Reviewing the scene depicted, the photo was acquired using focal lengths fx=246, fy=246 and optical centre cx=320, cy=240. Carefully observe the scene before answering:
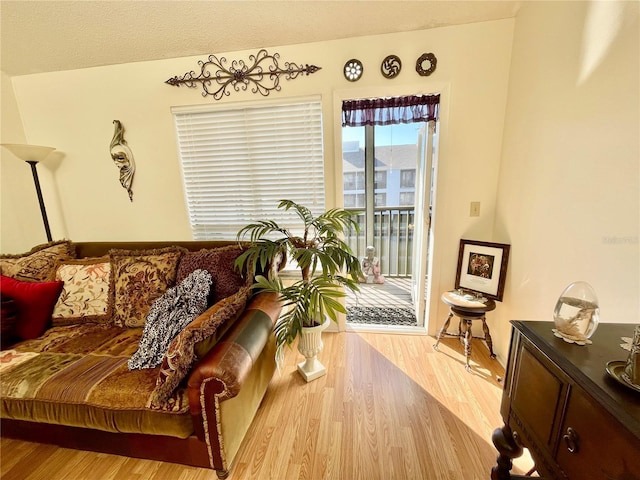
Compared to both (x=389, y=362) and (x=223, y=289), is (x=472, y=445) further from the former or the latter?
(x=223, y=289)

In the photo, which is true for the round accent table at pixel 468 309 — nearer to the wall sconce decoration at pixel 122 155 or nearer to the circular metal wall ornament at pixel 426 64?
the circular metal wall ornament at pixel 426 64

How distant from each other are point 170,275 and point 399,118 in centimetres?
208

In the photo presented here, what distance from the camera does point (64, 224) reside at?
8.17 ft

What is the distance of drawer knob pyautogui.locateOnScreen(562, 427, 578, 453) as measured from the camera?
0.59 meters

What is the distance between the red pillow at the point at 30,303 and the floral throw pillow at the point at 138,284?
0.37 meters

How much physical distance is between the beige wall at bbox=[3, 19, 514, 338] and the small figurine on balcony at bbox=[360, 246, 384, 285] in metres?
1.21

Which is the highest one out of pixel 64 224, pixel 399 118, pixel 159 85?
pixel 159 85

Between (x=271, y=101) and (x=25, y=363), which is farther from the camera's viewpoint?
(x=271, y=101)

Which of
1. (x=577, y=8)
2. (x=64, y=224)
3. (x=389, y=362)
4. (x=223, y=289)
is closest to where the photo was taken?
(x=577, y=8)

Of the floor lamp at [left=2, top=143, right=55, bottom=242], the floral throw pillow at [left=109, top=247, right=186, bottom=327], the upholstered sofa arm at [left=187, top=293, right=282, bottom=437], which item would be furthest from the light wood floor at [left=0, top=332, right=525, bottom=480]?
the floor lamp at [left=2, top=143, right=55, bottom=242]

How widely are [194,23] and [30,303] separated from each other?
6.98 ft

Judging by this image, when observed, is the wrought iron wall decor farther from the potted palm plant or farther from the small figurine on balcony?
the small figurine on balcony

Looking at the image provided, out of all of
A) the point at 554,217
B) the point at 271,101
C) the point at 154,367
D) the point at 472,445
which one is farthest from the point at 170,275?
the point at 554,217

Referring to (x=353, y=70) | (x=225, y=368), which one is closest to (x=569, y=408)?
(x=225, y=368)
